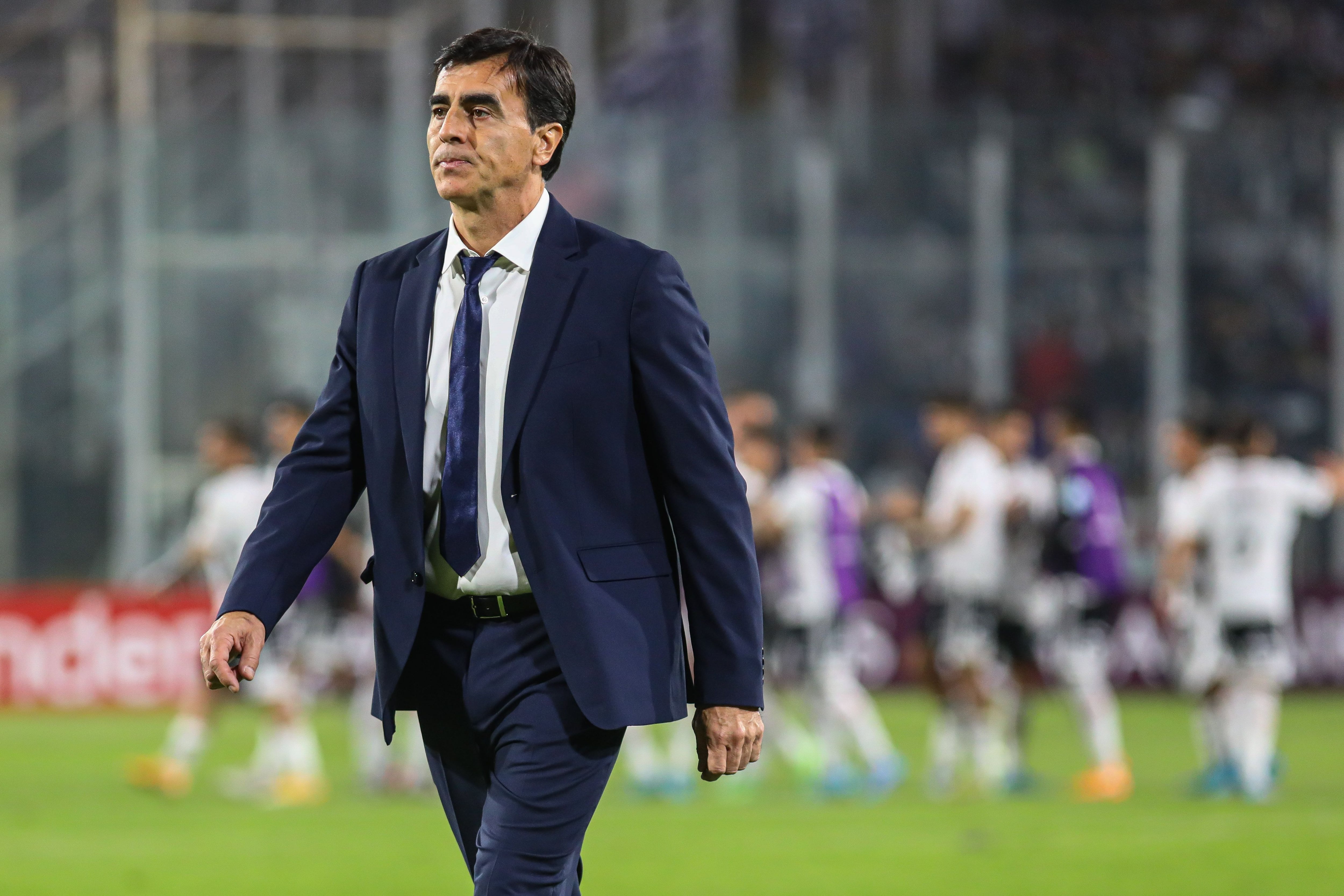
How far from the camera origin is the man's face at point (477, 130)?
382cm

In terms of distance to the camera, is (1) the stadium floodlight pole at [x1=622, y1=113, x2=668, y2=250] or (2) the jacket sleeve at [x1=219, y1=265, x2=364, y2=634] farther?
(1) the stadium floodlight pole at [x1=622, y1=113, x2=668, y2=250]

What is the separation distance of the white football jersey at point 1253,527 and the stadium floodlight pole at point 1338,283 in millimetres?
7926

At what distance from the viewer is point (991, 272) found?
63.5 feet

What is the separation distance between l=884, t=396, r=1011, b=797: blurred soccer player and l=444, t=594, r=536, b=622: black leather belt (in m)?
8.67

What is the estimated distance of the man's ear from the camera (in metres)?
3.91

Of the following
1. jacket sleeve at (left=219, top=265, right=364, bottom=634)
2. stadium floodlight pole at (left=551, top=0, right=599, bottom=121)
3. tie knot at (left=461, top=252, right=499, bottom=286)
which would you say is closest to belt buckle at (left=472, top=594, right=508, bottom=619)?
jacket sleeve at (left=219, top=265, right=364, bottom=634)

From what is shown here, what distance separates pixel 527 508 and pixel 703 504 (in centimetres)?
31

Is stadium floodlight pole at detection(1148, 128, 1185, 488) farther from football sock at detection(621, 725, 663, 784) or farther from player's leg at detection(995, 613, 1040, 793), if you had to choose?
football sock at detection(621, 725, 663, 784)

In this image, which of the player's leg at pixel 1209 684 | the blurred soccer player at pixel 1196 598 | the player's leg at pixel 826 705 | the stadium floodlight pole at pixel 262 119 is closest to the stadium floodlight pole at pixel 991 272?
the blurred soccer player at pixel 1196 598

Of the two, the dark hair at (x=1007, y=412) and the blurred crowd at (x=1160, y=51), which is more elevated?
the blurred crowd at (x=1160, y=51)

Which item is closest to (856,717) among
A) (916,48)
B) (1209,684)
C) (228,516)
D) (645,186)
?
(1209,684)

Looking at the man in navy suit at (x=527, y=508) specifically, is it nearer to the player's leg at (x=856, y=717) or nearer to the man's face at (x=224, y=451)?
the player's leg at (x=856, y=717)

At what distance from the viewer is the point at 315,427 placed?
400cm

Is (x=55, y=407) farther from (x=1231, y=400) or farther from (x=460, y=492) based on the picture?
(x=460, y=492)
